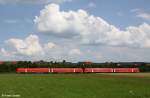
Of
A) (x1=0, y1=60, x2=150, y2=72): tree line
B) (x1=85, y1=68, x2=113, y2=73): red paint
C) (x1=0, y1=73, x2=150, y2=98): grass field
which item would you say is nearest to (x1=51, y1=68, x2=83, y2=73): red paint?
(x1=85, y1=68, x2=113, y2=73): red paint

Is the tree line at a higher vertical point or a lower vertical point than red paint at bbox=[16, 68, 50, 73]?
higher

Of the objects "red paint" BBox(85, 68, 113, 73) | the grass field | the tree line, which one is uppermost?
the tree line

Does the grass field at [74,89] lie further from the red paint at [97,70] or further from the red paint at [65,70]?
the red paint at [97,70]

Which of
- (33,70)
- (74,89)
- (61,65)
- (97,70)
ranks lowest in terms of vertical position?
(74,89)

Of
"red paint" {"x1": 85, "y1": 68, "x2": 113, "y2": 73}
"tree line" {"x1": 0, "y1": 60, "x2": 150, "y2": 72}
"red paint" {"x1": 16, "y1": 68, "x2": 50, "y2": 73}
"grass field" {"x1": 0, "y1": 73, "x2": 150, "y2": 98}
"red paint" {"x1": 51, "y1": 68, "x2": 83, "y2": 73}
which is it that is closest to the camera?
"grass field" {"x1": 0, "y1": 73, "x2": 150, "y2": 98}

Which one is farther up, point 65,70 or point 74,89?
point 65,70

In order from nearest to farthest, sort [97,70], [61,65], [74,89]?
[74,89]
[97,70]
[61,65]

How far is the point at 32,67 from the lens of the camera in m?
117

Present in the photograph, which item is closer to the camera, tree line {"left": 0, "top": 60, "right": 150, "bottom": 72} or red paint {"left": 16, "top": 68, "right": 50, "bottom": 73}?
red paint {"left": 16, "top": 68, "right": 50, "bottom": 73}

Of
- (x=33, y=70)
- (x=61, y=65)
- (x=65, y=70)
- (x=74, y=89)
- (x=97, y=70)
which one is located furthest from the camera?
(x=61, y=65)

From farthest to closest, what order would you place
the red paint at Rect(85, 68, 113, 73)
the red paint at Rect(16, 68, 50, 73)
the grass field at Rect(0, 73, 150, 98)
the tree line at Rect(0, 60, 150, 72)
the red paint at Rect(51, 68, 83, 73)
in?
the tree line at Rect(0, 60, 150, 72), the red paint at Rect(85, 68, 113, 73), the red paint at Rect(51, 68, 83, 73), the red paint at Rect(16, 68, 50, 73), the grass field at Rect(0, 73, 150, 98)

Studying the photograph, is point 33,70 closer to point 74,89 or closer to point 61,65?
point 61,65

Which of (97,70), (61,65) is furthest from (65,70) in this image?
(97,70)

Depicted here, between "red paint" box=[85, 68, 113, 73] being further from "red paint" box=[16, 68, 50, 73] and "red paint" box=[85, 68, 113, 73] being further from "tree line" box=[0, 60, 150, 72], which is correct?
"red paint" box=[16, 68, 50, 73]
